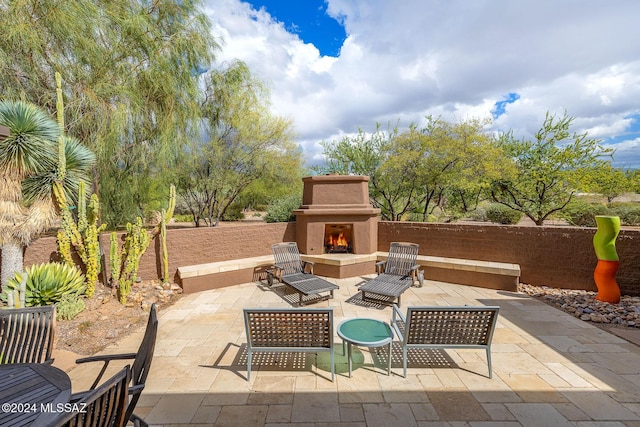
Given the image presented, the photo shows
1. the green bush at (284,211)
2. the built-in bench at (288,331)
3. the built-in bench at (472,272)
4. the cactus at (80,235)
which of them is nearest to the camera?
the built-in bench at (288,331)

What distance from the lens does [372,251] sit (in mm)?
8070

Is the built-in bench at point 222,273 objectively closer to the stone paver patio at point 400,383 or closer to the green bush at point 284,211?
the stone paver patio at point 400,383

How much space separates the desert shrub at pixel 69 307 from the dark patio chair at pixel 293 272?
3655mm

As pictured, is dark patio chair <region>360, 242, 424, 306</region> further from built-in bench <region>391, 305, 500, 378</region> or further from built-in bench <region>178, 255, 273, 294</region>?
built-in bench <region>178, 255, 273, 294</region>

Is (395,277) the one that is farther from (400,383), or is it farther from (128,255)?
(128,255)

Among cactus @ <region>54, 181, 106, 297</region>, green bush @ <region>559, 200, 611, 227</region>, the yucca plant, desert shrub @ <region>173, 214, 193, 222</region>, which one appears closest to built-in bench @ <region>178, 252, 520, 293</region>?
cactus @ <region>54, 181, 106, 297</region>

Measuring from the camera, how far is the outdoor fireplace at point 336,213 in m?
7.85

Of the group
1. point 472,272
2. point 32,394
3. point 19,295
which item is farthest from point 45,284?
point 472,272

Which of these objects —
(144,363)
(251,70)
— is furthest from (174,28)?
(144,363)

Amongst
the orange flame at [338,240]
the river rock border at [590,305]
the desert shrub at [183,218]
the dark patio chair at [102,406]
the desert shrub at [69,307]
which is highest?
the desert shrub at [183,218]

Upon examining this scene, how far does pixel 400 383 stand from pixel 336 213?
16.5 ft

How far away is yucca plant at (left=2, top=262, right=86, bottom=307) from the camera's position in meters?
4.61

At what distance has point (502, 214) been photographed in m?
16.8

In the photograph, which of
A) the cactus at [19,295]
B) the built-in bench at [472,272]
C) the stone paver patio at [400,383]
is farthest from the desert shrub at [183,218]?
the built-in bench at [472,272]
